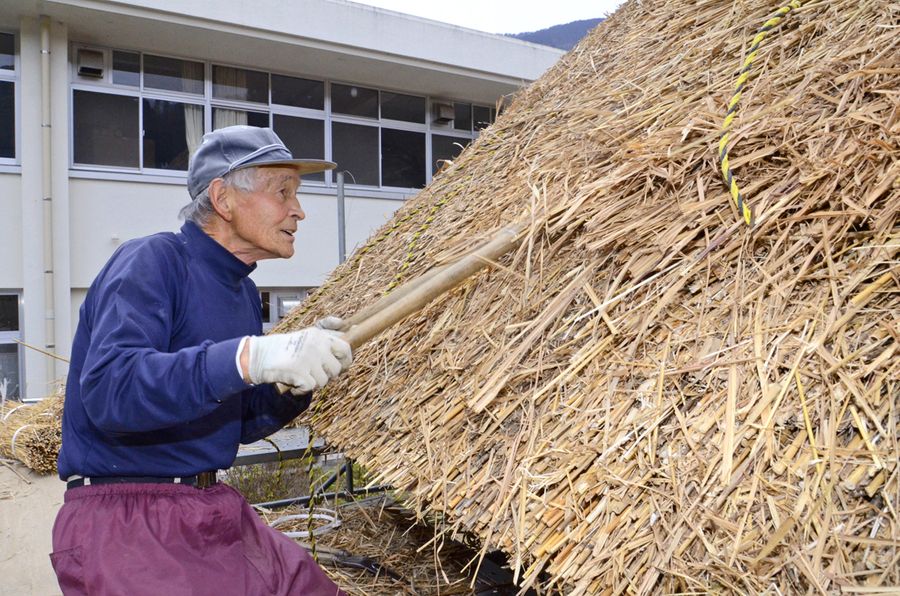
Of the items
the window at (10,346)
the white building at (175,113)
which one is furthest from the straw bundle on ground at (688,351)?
the window at (10,346)

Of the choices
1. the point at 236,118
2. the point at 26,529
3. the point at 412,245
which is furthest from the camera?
the point at 236,118

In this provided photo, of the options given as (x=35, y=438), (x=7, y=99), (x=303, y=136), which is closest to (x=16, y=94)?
(x=7, y=99)

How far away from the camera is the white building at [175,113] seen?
8906 millimetres

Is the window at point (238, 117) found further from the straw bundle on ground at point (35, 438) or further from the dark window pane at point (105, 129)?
the straw bundle on ground at point (35, 438)

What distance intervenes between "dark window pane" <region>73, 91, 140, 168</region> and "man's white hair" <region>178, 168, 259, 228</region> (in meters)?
8.35

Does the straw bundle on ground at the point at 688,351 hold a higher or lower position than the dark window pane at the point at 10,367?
higher

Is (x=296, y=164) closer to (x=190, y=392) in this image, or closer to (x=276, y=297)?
(x=190, y=392)

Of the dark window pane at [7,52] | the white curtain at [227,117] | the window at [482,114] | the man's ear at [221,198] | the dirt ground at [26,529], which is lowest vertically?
the dirt ground at [26,529]

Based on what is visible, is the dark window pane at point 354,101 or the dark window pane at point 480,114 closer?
the dark window pane at point 354,101

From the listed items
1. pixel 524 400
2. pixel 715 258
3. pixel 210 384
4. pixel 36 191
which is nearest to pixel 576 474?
pixel 524 400

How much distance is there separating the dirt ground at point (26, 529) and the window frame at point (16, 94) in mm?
4788

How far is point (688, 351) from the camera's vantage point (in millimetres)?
1744

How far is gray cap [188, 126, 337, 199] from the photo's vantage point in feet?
8.16

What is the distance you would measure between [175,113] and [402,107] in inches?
159
